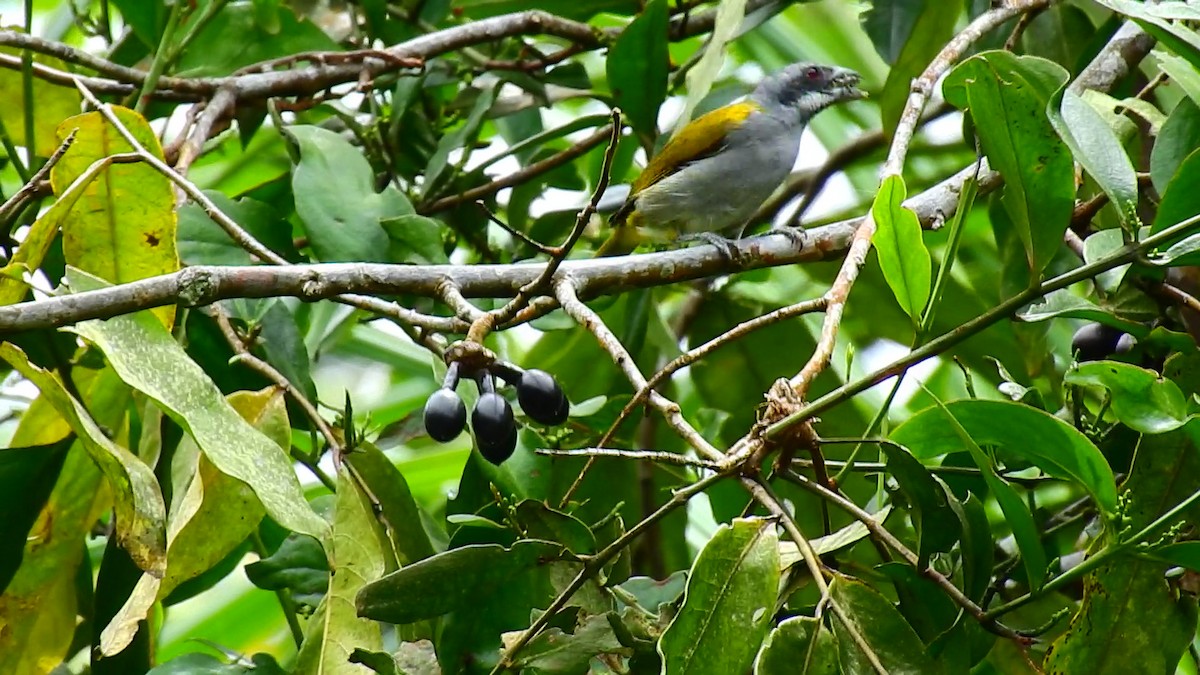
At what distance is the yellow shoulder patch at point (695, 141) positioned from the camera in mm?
3273

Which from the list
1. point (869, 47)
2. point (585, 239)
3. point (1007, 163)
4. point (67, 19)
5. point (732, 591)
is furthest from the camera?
point (869, 47)

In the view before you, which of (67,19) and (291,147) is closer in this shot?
(291,147)

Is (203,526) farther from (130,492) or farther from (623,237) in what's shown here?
(623,237)

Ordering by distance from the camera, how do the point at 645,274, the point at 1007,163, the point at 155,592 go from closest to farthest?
the point at 1007,163 → the point at 155,592 → the point at 645,274

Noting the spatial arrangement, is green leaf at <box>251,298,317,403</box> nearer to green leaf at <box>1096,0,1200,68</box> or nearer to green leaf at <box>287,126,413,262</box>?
green leaf at <box>287,126,413,262</box>

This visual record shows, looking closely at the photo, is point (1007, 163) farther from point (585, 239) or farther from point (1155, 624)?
point (585, 239)

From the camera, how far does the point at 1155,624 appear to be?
1.52m

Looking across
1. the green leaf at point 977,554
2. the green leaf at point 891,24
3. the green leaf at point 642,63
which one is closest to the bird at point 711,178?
the green leaf at point 642,63

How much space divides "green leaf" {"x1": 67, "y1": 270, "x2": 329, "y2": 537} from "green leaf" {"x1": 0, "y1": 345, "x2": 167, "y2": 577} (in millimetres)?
45

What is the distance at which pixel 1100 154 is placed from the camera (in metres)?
1.52

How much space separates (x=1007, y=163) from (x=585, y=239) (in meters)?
2.04

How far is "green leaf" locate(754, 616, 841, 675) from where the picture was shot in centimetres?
127

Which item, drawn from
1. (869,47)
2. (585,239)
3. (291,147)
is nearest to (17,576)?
(291,147)

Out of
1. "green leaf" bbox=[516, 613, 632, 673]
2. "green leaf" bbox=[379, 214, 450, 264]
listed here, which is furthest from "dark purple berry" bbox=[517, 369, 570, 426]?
"green leaf" bbox=[379, 214, 450, 264]
